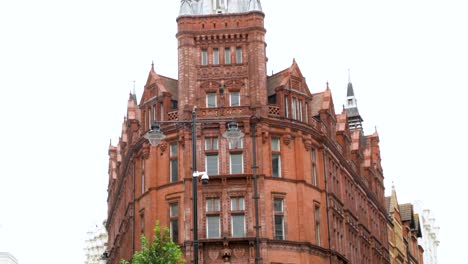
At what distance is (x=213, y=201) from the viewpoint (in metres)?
65.3

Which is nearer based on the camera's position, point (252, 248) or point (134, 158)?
point (252, 248)

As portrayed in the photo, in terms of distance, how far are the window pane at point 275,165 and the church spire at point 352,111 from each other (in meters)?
42.7

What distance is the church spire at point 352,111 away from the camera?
4343 inches

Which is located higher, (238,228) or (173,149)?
(173,149)

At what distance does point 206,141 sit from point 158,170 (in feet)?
13.5

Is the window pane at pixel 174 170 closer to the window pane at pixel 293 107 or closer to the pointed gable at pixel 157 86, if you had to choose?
the pointed gable at pixel 157 86

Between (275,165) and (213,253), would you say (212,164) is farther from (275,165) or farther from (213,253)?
(213,253)

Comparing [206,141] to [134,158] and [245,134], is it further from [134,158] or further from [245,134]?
[134,158]

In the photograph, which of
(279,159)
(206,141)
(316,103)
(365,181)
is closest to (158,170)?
(206,141)

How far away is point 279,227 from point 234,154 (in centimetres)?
582

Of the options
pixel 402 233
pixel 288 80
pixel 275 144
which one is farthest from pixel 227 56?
pixel 402 233

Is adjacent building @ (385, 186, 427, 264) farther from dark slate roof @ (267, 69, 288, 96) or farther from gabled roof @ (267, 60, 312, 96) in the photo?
dark slate roof @ (267, 69, 288, 96)

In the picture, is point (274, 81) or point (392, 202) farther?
point (392, 202)

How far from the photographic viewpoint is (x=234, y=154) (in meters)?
66.4
